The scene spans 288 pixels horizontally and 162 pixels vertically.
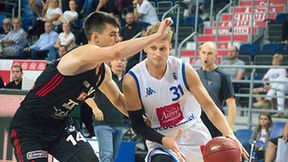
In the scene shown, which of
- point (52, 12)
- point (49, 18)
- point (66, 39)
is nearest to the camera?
point (66, 39)

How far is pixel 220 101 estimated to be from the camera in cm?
755

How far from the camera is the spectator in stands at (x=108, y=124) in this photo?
27.0 feet

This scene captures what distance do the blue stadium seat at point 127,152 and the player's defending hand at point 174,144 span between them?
5.15 metres

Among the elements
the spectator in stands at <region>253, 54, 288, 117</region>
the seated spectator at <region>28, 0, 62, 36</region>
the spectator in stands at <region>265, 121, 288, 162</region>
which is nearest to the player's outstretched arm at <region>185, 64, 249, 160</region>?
the spectator in stands at <region>265, 121, 288, 162</region>

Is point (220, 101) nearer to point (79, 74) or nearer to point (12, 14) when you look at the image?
point (79, 74)

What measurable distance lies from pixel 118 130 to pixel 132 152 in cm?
161

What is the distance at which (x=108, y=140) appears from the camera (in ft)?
27.3

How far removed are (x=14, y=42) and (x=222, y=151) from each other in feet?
39.5

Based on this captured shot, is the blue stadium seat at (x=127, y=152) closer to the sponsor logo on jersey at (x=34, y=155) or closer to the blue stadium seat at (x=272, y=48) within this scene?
the blue stadium seat at (x=272, y=48)

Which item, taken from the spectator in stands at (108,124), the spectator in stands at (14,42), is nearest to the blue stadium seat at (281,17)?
the spectator in stands at (14,42)

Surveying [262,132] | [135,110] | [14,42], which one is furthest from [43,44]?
[135,110]

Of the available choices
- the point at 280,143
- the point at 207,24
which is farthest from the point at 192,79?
the point at 207,24

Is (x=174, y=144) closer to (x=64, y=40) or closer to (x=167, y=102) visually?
(x=167, y=102)

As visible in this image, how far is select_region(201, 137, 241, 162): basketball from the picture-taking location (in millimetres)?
4160
